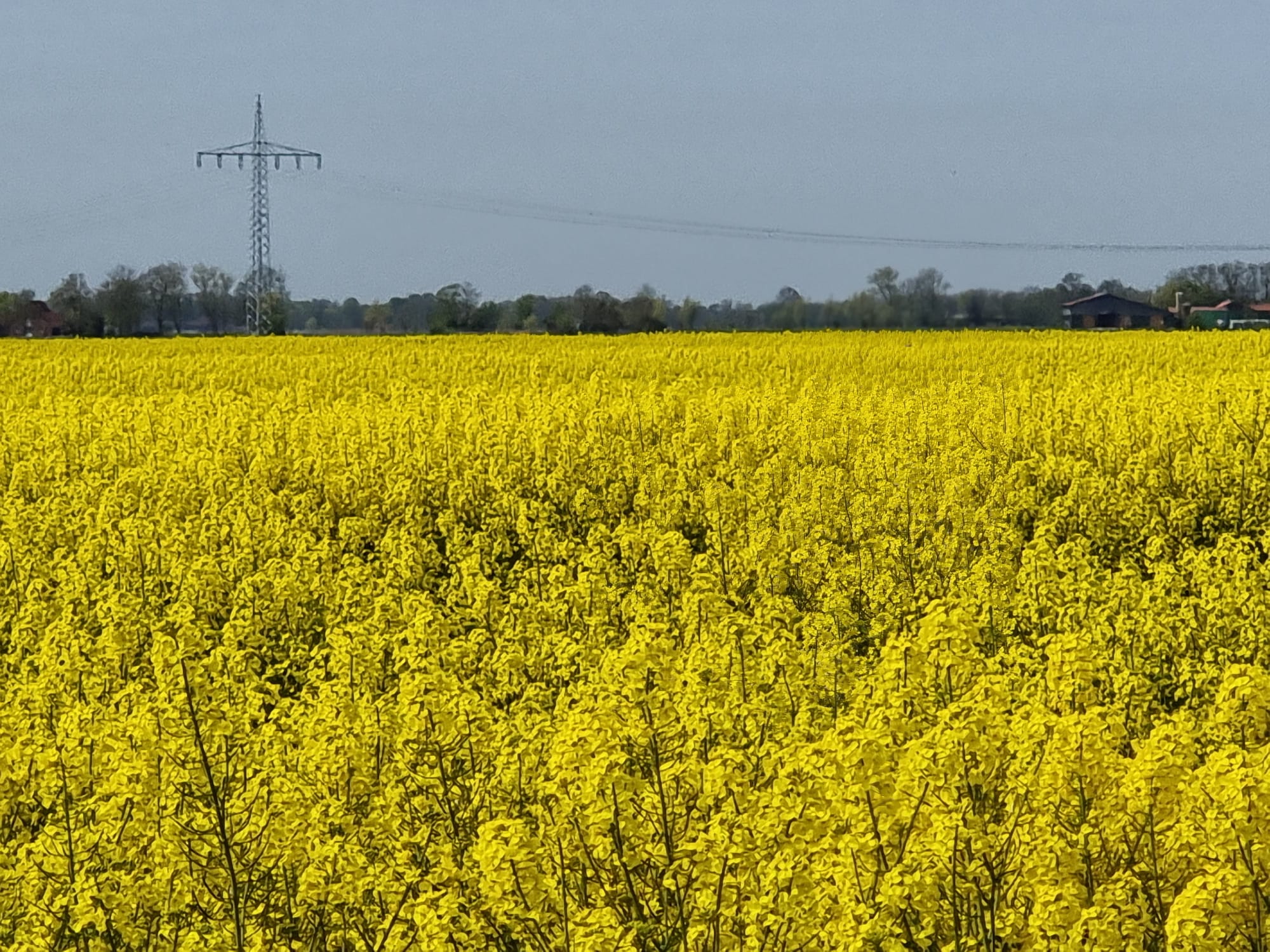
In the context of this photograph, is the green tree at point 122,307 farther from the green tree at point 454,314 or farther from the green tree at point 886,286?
the green tree at point 886,286

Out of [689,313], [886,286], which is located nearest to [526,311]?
[689,313]

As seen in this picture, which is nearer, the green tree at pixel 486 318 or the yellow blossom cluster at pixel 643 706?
the yellow blossom cluster at pixel 643 706

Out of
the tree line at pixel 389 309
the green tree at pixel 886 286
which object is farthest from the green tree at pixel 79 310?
the green tree at pixel 886 286

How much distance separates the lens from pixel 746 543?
10719mm

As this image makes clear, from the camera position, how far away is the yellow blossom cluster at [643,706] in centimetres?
414

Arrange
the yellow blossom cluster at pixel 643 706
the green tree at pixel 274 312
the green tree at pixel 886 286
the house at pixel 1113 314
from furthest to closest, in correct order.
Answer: the green tree at pixel 274 312 < the house at pixel 1113 314 < the green tree at pixel 886 286 < the yellow blossom cluster at pixel 643 706

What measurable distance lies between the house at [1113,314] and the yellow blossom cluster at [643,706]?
26.4m

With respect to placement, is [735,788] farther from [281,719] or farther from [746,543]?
[746,543]

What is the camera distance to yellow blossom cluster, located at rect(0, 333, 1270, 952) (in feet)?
13.6

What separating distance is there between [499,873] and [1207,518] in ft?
28.2

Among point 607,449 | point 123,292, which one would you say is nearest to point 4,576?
point 607,449

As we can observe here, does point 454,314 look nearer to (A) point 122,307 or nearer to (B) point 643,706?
(A) point 122,307

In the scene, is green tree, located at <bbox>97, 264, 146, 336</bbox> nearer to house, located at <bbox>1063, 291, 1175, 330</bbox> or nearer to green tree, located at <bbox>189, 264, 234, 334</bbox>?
green tree, located at <bbox>189, 264, 234, 334</bbox>

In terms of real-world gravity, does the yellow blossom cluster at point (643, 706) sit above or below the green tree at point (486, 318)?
below
